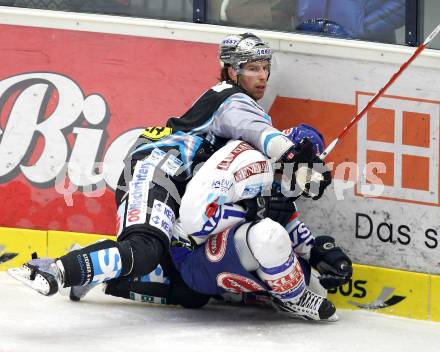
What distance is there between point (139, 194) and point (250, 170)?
44 cm

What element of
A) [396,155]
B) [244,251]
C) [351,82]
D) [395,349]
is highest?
[351,82]

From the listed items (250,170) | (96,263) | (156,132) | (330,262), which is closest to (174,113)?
(156,132)

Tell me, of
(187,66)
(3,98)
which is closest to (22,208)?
(3,98)

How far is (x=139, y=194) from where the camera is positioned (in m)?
4.48

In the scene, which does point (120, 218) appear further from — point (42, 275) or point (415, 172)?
point (415, 172)

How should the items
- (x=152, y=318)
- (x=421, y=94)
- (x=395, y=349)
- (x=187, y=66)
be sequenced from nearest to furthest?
1. (x=395, y=349)
2. (x=152, y=318)
3. (x=421, y=94)
4. (x=187, y=66)

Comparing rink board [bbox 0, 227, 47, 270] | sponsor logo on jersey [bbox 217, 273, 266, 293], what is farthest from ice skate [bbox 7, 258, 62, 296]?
rink board [bbox 0, 227, 47, 270]

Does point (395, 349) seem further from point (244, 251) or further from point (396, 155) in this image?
point (396, 155)

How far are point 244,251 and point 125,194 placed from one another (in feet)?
1.83

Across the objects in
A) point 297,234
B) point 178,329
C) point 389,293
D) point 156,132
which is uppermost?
point 156,132

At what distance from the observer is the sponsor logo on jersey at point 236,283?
4.36 meters

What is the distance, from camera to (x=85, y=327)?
4152mm

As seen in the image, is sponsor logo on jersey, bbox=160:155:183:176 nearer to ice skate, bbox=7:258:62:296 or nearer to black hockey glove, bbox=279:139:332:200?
black hockey glove, bbox=279:139:332:200

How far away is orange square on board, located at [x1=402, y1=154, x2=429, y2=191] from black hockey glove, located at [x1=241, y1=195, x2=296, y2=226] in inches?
18.9
